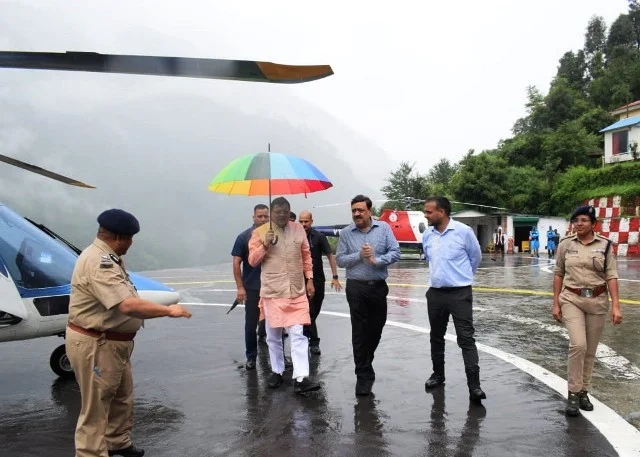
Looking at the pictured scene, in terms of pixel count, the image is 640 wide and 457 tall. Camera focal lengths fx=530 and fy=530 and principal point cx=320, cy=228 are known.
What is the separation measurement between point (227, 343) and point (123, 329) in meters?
4.33

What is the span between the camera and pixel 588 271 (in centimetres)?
461

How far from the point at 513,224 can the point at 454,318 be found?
31.6 m

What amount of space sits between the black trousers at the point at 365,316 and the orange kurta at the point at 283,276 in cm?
48

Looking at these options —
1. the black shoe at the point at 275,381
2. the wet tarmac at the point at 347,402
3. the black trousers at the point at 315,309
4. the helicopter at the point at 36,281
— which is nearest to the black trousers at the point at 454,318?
the wet tarmac at the point at 347,402

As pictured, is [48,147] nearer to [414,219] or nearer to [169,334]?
[414,219]

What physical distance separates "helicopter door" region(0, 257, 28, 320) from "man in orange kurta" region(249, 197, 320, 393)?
7.50 feet

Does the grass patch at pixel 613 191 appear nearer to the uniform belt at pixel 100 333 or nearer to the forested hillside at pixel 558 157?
the forested hillside at pixel 558 157

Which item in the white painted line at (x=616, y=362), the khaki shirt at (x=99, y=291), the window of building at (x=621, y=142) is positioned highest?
the window of building at (x=621, y=142)

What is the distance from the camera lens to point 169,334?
8195 millimetres

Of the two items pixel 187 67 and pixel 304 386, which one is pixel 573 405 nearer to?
pixel 304 386

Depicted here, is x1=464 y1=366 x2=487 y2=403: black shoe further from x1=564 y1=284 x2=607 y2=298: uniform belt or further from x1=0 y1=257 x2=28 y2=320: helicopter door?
x1=0 y1=257 x2=28 y2=320: helicopter door

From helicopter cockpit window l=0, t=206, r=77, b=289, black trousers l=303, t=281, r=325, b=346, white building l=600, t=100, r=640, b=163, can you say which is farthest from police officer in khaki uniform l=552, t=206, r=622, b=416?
white building l=600, t=100, r=640, b=163

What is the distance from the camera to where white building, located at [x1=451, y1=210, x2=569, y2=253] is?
33.4 metres

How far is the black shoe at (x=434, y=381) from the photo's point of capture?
5125 millimetres
